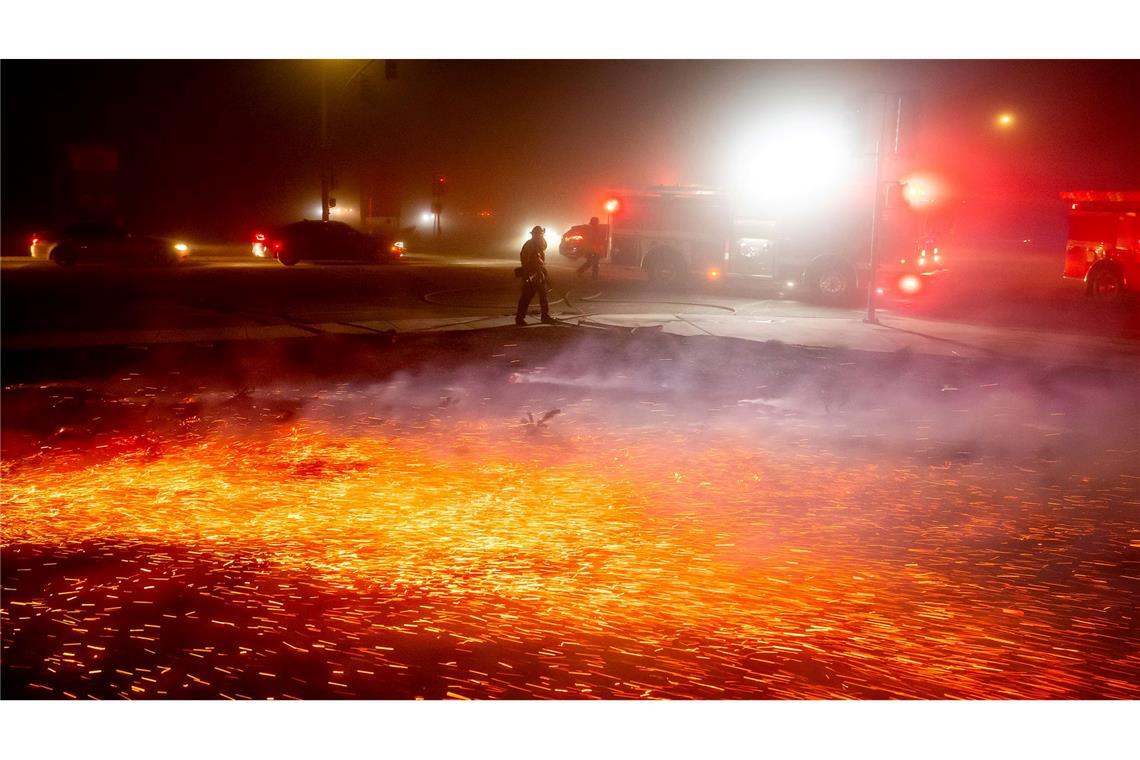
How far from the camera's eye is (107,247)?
33.0m

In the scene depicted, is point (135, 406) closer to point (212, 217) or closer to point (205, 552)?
point (205, 552)

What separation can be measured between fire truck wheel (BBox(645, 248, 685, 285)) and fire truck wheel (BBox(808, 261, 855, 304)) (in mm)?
4795

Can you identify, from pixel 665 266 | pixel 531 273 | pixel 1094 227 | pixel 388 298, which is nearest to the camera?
pixel 531 273

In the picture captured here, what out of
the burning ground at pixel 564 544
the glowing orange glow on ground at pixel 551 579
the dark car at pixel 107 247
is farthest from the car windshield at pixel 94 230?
the glowing orange glow on ground at pixel 551 579

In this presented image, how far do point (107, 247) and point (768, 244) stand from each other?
19.9m

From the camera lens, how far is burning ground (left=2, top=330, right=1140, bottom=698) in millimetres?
4410

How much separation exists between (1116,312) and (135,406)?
18.7 metres

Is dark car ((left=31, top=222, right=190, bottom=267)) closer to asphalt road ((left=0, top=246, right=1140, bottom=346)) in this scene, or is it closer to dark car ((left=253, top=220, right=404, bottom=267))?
asphalt road ((left=0, top=246, right=1140, bottom=346))

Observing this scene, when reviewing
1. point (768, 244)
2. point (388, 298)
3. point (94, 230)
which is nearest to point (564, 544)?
point (388, 298)

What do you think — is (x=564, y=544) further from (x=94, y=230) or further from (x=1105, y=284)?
(x=94, y=230)

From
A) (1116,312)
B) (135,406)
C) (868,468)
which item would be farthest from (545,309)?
(1116,312)

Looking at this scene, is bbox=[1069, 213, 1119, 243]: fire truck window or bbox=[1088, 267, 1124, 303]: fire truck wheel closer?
bbox=[1088, 267, 1124, 303]: fire truck wheel

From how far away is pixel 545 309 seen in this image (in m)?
17.6

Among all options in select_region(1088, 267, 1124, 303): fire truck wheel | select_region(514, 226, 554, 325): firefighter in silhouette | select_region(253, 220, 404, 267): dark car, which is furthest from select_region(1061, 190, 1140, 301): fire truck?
select_region(253, 220, 404, 267): dark car
